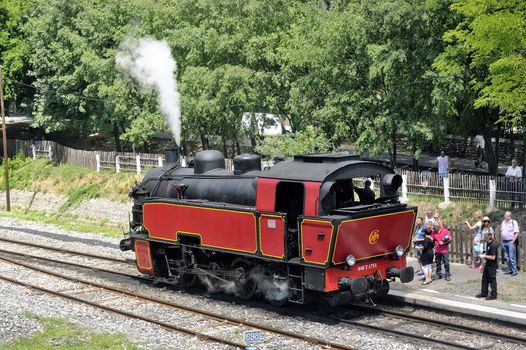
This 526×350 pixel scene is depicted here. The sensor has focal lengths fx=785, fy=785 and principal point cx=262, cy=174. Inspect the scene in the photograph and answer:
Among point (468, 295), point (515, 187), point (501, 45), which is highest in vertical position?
point (501, 45)

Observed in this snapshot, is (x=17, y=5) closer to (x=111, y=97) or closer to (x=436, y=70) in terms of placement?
(x=111, y=97)

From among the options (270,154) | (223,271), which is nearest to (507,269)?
(223,271)

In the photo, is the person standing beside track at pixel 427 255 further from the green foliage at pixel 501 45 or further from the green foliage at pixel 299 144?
the green foliage at pixel 299 144

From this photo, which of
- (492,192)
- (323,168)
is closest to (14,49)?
(492,192)

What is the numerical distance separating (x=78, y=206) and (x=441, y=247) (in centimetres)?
2540

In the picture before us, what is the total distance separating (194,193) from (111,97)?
23073 millimetres

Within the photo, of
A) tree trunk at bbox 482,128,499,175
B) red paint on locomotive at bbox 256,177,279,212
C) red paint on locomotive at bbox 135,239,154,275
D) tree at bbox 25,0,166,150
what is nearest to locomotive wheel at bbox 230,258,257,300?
red paint on locomotive at bbox 256,177,279,212

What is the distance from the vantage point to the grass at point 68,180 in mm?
39531

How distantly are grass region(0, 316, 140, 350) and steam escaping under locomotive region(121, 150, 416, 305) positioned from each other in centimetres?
340

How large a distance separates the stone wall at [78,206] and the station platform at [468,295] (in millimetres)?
19550

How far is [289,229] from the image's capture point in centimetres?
1573

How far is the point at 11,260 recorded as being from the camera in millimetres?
23812

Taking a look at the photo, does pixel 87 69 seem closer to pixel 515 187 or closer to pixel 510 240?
pixel 515 187

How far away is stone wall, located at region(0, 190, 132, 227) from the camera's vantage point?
122ft
